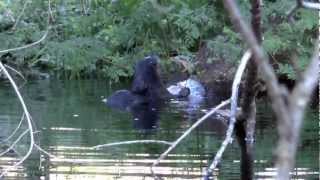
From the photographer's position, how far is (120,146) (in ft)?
22.0

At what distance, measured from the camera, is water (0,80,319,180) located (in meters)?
5.63

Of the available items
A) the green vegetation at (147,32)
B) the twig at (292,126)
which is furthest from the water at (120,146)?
the twig at (292,126)

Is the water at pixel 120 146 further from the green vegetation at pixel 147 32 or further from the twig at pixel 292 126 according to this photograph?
the twig at pixel 292 126

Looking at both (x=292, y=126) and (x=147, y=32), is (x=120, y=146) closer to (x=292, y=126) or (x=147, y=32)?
(x=147, y=32)

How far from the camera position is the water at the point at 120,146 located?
18.5 feet

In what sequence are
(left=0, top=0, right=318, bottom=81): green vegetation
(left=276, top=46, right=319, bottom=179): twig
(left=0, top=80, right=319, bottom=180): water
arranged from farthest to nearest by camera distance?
(left=0, top=80, right=319, bottom=180): water
(left=0, top=0, right=318, bottom=81): green vegetation
(left=276, top=46, right=319, bottom=179): twig

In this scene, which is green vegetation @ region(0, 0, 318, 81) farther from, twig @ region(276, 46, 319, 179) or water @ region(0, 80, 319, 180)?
twig @ region(276, 46, 319, 179)

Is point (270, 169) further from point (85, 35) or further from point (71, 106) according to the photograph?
point (71, 106)

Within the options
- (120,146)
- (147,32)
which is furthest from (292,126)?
(120,146)

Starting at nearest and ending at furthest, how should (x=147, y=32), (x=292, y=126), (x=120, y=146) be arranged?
(x=292, y=126) → (x=147, y=32) → (x=120, y=146)

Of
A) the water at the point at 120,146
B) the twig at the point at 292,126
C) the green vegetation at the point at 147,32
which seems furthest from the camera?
the water at the point at 120,146

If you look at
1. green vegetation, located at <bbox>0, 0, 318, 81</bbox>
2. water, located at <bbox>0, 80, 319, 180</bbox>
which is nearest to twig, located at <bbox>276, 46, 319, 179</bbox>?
green vegetation, located at <bbox>0, 0, 318, 81</bbox>

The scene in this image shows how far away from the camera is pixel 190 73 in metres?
14.3

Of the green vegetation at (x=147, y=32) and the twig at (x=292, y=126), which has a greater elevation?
the green vegetation at (x=147, y=32)
